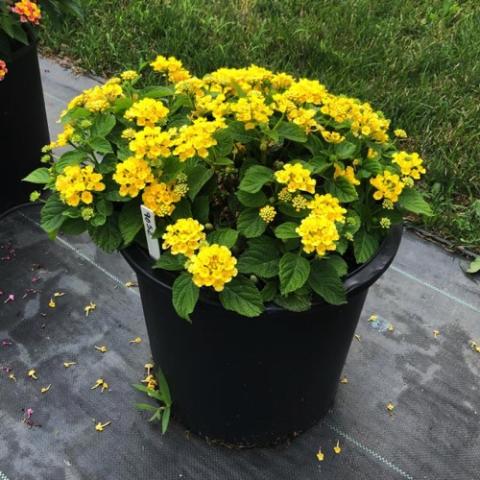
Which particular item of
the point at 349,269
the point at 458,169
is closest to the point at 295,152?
the point at 349,269

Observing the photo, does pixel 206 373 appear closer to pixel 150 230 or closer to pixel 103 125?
pixel 150 230

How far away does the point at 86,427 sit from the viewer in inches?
66.5

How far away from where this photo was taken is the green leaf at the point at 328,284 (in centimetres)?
115

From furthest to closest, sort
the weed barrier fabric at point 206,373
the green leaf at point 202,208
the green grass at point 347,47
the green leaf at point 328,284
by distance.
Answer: the green grass at point 347,47, the weed barrier fabric at point 206,373, the green leaf at point 202,208, the green leaf at point 328,284

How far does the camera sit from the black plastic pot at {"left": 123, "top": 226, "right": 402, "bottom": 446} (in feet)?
4.03

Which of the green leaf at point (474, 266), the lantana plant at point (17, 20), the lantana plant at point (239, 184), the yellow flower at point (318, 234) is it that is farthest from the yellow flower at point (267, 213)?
the green leaf at point (474, 266)

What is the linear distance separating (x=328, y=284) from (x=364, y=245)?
0.50 feet

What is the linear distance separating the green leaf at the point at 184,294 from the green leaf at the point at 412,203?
51 centimetres

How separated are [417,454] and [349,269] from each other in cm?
73

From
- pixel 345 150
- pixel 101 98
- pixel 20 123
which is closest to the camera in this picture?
pixel 345 150

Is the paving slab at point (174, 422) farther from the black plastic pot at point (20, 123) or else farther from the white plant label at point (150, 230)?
the white plant label at point (150, 230)

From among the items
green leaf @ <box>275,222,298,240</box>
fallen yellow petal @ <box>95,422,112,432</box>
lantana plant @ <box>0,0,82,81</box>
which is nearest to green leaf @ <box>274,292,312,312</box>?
green leaf @ <box>275,222,298,240</box>

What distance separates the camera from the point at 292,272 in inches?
44.5

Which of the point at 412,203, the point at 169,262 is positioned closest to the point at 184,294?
the point at 169,262
